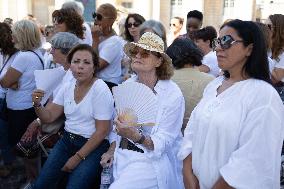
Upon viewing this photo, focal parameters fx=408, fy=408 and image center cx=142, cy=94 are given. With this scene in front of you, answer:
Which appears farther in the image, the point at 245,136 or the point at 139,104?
the point at 139,104

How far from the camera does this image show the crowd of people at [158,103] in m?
2.19

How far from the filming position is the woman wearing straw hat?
2.96m

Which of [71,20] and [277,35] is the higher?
[71,20]

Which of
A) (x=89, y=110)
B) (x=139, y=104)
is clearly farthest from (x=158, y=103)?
(x=89, y=110)

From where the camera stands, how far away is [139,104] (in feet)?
9.86

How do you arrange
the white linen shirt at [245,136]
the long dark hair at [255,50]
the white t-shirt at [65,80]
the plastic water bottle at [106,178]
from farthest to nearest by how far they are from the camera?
the white t-shirt at [65,80]
the plastic water bottle at [106,178]
the long dark hair at [255,50]
the white linen shirt at [245,136]

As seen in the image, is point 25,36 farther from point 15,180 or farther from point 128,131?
point 128,131

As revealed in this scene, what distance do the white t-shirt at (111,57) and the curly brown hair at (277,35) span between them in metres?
1.80

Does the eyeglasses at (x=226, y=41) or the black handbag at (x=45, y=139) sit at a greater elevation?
the eyeglasses at (x=226, y=41)

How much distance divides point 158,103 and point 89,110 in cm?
69

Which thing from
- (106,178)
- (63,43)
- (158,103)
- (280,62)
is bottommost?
(106,178)

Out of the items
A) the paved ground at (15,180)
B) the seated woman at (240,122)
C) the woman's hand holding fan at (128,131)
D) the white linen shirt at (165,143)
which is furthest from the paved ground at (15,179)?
the seated woman at (240,122)

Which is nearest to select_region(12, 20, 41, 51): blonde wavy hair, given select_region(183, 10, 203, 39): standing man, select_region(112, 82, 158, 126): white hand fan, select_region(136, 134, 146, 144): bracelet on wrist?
select_region(112, 82, 158, 126): white hand fan

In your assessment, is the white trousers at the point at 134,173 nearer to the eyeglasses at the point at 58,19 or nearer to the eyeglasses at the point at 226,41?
the eyeglasses at the point at 226,41
